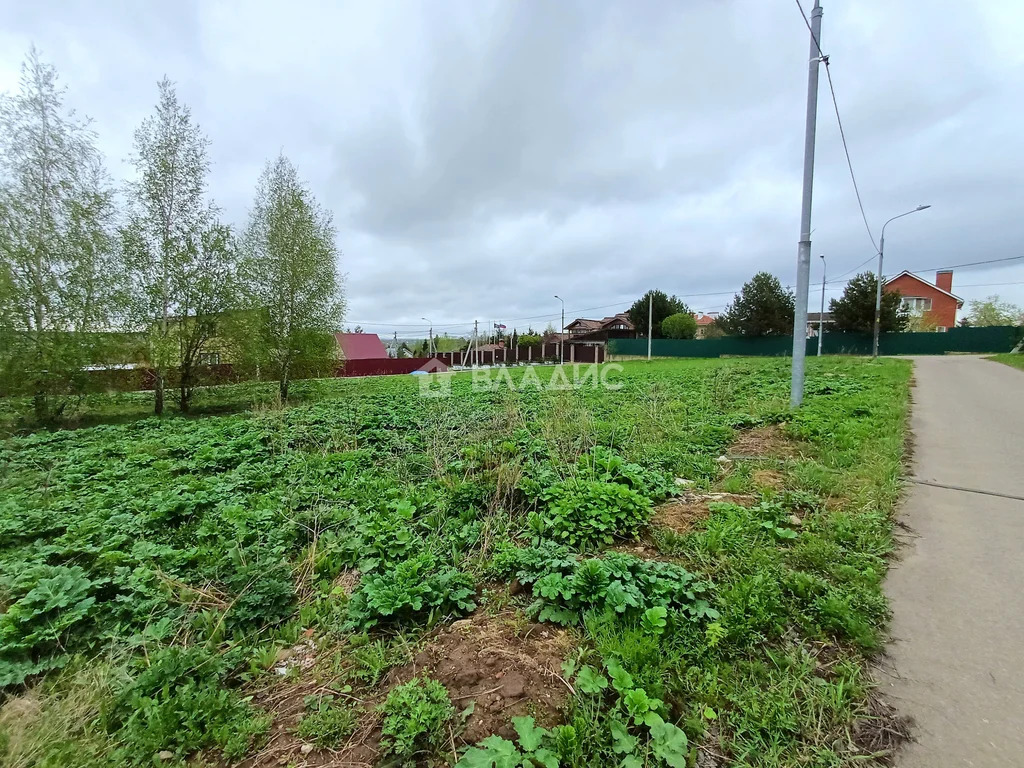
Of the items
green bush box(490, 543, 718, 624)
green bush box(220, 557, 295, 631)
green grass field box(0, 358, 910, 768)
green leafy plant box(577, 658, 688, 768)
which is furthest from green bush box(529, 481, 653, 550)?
green bush box(220, 557, 295, 631)

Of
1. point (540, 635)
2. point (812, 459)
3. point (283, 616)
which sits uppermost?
point (812, 459)

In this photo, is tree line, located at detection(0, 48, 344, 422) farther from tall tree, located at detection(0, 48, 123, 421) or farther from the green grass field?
the green grass field

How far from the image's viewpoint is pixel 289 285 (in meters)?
13.5

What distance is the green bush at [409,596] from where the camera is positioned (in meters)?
2.21

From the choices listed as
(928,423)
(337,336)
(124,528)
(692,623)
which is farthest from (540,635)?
(337,336)

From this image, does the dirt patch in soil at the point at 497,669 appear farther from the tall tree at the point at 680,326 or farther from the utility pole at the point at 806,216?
the tall tree at the point at 680,326

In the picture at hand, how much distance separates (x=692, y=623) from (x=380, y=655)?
1.49 m

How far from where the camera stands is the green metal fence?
28000mm

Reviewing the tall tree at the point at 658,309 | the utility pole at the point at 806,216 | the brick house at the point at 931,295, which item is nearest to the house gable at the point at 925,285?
→ the brick house at the point at 931,295

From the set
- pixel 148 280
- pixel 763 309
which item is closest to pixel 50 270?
pixel 148 280

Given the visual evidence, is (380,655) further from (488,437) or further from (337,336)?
(337,336)

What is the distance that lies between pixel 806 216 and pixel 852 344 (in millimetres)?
32017

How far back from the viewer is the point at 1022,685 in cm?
163

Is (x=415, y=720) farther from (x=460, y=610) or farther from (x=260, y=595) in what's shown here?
(x=260, y=595)
